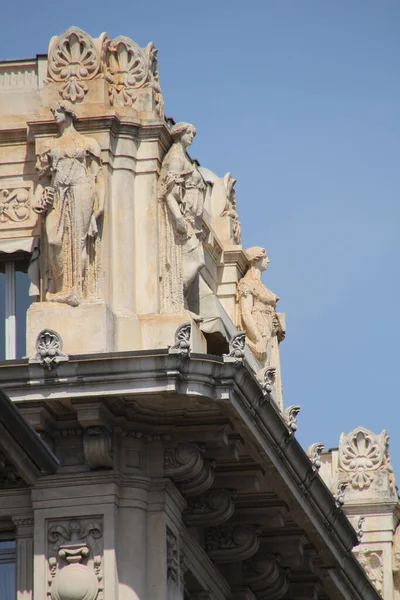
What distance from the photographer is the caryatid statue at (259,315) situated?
46.0 metres

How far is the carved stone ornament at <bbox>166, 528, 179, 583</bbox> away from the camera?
132 feet

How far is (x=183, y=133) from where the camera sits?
42.0 metres

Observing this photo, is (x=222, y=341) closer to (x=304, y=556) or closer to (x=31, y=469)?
(x=304, y=556)

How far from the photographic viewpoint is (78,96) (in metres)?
A: 41.6

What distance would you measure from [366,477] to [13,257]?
18503 mm

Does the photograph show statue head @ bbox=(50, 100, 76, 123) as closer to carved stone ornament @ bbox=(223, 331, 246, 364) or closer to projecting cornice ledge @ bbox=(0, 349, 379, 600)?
projecting cornice ledge @ bbox=(0, 349, 379, 600)

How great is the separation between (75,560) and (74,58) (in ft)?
26.5

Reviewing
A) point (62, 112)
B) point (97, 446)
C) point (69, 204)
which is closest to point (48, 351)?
point (97, 446)

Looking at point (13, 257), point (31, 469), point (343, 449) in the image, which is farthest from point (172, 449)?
point (343, 449)

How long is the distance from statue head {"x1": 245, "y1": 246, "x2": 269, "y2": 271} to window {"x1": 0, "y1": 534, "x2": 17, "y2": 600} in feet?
28.2

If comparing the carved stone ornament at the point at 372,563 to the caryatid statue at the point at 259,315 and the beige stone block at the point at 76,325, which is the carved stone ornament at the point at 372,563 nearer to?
the caryatid statue at the point at 259,315

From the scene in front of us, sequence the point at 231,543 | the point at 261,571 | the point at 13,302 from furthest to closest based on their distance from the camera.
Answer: the point at 261,571, the point at 231,543, the point at 13,302

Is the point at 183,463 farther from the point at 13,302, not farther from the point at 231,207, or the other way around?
the point at 231,207

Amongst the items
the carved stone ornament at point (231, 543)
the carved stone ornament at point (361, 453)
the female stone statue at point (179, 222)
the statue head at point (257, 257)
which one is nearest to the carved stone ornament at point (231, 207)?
the statue head at point (257, 257)
